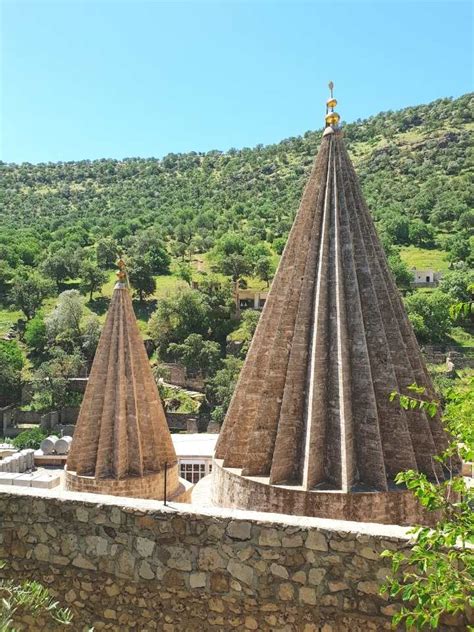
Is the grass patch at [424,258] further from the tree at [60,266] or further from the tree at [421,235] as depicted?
the tree at [60,266]

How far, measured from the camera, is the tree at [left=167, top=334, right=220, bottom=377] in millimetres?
47219

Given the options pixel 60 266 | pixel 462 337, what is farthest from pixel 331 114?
pixel 60 266

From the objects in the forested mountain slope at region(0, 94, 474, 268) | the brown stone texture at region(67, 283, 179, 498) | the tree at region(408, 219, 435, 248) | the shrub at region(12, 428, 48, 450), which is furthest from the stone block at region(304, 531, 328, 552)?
the tree at region(408, 219, 435, 248)

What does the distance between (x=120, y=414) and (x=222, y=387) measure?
30826mm

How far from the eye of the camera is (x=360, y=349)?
7.98 m

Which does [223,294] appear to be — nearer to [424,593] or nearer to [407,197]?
[407,197]

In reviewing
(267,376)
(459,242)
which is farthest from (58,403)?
(459,242)

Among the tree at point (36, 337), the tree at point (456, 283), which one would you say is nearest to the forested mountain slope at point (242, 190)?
the tree at point (456, 283)

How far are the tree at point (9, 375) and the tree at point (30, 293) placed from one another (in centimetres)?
1061

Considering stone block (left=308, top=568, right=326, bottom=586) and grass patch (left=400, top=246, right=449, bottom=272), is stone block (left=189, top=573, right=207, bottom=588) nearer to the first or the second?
stone block (left=308, top=568, right=326, bottom=586)

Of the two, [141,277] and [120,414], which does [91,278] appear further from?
[120,414]

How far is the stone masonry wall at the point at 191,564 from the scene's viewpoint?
13.3ft

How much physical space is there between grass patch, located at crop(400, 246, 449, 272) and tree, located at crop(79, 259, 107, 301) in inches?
1399

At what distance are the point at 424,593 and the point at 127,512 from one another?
2450 mm
